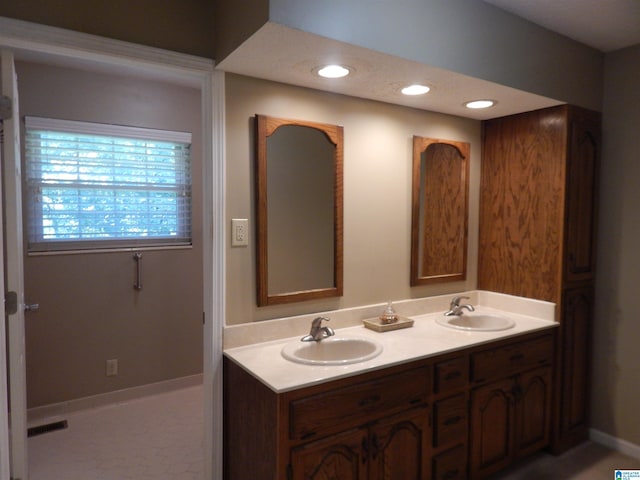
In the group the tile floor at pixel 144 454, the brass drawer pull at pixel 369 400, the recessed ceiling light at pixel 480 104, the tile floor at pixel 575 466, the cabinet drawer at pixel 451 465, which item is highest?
the recessed ceiling light at pixel 480 104

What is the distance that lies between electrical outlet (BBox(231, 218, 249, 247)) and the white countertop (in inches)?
19.2

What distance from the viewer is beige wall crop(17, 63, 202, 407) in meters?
2.86

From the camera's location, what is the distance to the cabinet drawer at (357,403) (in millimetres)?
1556

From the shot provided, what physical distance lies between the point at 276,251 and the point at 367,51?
0.99 meters

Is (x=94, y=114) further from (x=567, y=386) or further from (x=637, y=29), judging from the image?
(x=567, y=386)

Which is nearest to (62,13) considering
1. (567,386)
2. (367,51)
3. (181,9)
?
(181,9)

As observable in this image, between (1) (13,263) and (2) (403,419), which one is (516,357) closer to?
(2) (403,419)

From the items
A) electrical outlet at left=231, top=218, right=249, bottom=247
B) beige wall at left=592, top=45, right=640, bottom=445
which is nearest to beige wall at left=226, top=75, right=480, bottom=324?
electrical outlet at left=231, top=218, right=249, bottom=247

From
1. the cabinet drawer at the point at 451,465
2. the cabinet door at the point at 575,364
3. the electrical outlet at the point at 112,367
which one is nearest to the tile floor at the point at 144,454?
the cabinet door at the point at 575,364

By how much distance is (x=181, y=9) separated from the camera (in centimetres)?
179

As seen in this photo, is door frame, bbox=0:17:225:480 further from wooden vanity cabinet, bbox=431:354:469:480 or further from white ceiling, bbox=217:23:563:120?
wooden vanity cabinet, bbox=431:354:469:480

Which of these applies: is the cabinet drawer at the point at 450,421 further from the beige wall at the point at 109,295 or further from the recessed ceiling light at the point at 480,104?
the beige wall at the point at 109,295

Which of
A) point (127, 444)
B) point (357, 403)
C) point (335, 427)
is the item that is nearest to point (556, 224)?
point (357, 403)

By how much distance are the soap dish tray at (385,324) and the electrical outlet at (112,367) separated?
1.98 m
